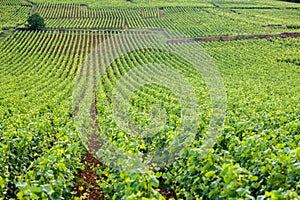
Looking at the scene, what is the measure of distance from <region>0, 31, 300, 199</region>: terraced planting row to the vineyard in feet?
0.17

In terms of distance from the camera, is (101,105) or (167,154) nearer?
(167,154)

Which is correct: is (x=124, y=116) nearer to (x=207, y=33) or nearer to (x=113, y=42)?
(x=113, y=42)

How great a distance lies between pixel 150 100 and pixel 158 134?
7.29 metres

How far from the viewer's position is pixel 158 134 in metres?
10.4

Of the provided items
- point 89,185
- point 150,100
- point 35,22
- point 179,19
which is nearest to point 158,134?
point 89,185

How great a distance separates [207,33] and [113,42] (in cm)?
→ 1911

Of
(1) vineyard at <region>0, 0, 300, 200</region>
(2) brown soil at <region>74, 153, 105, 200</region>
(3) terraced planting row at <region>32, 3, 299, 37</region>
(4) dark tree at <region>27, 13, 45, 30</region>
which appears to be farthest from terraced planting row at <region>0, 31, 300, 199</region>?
(3) terraced planting row at <region>32, 3, 299, 37</region>

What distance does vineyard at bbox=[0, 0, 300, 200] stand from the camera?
7.01 meters

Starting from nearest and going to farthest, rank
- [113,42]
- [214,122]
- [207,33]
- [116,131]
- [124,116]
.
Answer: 1. [116,131]
2. [214,122]
3. [124,116]
4. [113,42]
5. [207,33]

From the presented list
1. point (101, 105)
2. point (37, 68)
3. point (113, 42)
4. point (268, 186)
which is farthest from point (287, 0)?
point (268, 186)

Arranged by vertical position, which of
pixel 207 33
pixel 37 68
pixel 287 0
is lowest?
pixel 37 68

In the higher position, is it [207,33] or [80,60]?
[207,33]

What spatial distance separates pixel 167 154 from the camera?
9.52m

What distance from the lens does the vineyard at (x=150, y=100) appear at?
23.0ft
